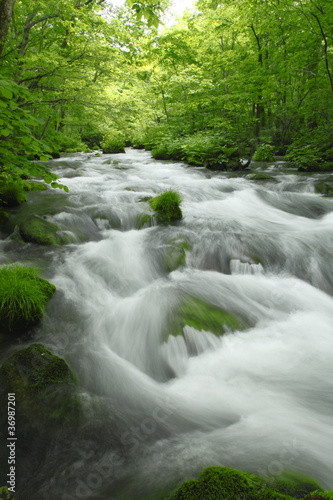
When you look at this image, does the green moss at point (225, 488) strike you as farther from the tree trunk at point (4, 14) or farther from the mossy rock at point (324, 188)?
the mossy rock at point (324, 188)

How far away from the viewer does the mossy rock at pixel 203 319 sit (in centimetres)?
334

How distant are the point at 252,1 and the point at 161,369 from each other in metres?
13.9

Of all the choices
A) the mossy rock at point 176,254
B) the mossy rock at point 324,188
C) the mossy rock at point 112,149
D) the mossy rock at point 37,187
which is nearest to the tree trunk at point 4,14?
the mossy rock at point 37,187

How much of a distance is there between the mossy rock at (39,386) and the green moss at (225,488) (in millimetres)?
1127

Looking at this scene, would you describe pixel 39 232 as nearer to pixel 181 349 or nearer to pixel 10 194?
pixel 10 194

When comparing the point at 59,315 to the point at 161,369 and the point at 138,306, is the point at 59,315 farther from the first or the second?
the point at 161,369

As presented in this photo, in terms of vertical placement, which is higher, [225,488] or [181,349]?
[225,488]

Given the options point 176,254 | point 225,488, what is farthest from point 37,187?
point 225,488

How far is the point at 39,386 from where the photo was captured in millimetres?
2080

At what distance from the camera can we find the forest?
6.00 ft

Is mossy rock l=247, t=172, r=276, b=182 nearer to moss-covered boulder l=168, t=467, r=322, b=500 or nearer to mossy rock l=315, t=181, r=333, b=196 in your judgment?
mossy rock l=315, t=181, r=333, b=196

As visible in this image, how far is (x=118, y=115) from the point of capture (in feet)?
23.5

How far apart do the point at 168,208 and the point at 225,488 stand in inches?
213

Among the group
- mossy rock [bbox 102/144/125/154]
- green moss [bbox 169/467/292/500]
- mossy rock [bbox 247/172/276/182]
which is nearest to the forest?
green moss [bbox 169/467/292/500]
